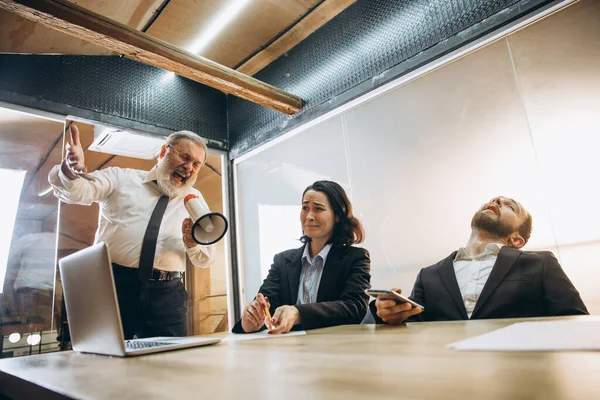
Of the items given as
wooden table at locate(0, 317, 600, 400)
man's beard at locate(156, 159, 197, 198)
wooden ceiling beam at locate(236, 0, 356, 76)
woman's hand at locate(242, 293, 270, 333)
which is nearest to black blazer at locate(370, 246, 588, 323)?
woman's hand at locate(242, 293, 270, 333)

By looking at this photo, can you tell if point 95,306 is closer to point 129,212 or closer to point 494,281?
point 129,212

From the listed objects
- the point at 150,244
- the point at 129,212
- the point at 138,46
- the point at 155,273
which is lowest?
the point at 155,273

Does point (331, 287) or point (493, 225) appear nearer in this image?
point (331, 287)

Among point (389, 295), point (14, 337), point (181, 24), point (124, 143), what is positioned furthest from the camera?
point (124, 143)

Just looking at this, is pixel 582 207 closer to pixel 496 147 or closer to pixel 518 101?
pixel 496 147

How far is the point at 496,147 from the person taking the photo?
2.31 metres

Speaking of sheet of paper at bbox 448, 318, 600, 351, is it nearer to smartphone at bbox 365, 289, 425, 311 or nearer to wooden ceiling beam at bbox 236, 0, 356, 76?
smartphone at bbox 365, 289, 425, 311

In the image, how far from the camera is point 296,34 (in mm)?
3668

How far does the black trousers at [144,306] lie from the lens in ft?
7.20

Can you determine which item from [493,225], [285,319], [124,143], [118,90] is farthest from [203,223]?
[124,143]

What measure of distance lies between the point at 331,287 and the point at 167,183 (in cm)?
134

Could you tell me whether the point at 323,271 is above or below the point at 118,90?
below

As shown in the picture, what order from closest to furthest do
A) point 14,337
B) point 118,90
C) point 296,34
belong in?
1. point 14,337
2. point 118,90
3. point 296,34

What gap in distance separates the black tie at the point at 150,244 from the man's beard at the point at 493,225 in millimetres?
1970
